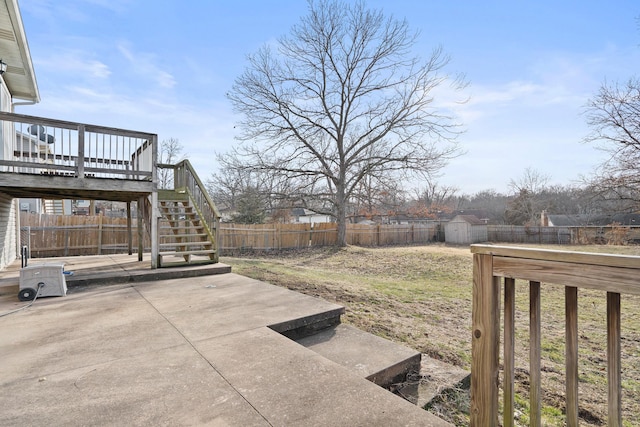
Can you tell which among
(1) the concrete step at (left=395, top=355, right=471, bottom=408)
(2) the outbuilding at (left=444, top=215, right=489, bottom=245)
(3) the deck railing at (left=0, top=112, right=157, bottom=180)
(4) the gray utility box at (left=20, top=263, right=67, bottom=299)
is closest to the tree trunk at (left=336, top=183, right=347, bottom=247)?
(2) the outbuilding at (left=444, top=215, right=489, bottom=245)

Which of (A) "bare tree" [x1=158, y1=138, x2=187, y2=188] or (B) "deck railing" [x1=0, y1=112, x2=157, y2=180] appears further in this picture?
(A) "bare tree" [x1=158, y1=138, x2=187, y2=188]

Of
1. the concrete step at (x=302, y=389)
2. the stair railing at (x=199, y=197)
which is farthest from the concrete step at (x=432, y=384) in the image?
the stair railing at (x=199, y=197)

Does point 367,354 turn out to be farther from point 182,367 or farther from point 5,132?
point 5,132

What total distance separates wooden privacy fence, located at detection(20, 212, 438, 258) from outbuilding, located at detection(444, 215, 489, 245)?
110cm

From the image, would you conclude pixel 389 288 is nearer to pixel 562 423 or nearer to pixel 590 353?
pixel 590 353

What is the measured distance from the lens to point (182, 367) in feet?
7.09

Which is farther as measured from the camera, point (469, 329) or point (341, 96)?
point (341, 96)

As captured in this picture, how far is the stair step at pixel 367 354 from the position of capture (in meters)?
2.44

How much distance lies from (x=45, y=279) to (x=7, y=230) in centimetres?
383

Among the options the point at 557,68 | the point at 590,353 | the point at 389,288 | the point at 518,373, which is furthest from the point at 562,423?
the point at 557,68

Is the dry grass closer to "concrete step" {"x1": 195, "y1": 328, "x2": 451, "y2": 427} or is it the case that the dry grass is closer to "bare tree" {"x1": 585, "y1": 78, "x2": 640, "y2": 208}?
"concrete step" {"x1": 195, "y1": 328, "x2": 451, "y2": 427}

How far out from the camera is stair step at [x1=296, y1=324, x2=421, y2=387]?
8.02 ft

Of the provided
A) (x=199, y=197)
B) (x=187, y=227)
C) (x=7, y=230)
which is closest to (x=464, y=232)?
(x=199, y=197)

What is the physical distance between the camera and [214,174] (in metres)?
26.9
